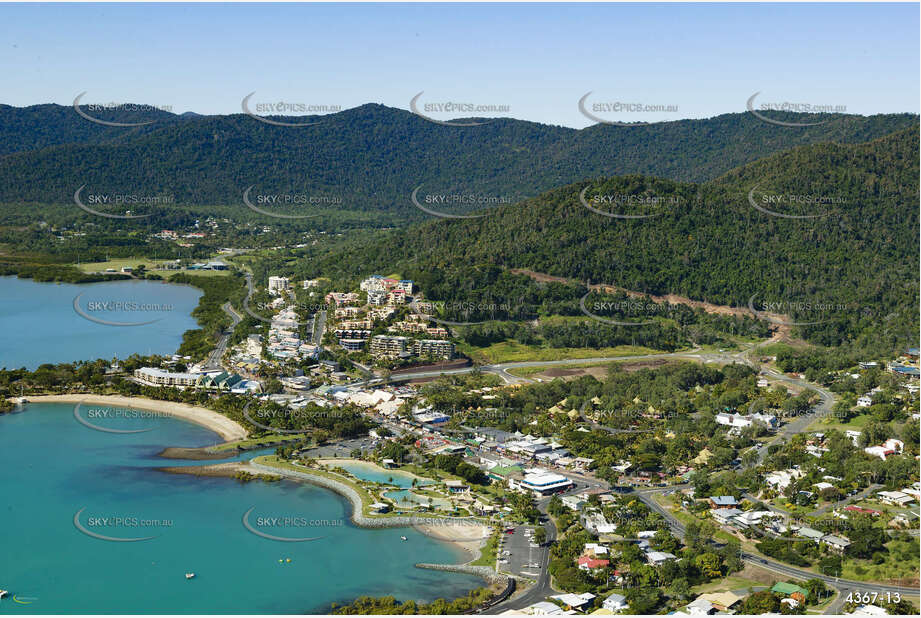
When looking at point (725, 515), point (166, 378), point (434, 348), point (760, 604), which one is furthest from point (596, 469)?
point (166, 378)

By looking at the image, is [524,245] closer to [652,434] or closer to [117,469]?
[652,434]

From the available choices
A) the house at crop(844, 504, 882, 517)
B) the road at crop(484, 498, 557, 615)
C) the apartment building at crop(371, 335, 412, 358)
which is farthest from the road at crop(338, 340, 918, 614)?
the house at crop(844, 504, 882, 517)

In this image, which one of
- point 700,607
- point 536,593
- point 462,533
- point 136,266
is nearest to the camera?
point 700,607

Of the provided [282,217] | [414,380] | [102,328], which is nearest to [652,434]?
[414,380]

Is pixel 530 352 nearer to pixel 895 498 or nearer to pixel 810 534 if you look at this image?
pixel 895 498

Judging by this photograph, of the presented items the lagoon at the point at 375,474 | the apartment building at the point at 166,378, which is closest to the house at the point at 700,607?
the lagoon at the point at 375,474
